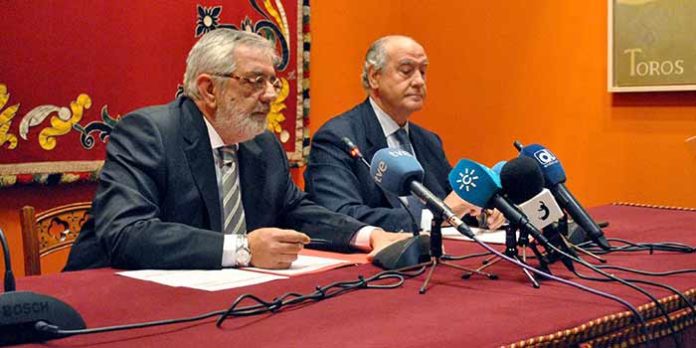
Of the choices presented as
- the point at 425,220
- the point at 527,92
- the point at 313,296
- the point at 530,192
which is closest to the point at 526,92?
the point at 527,92

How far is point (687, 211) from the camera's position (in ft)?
10.3

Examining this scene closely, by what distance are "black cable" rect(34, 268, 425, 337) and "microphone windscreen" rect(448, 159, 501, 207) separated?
22cm

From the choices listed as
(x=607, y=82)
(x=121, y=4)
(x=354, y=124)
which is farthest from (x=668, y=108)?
(x=121, y=4)

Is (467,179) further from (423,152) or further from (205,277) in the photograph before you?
(423,152)

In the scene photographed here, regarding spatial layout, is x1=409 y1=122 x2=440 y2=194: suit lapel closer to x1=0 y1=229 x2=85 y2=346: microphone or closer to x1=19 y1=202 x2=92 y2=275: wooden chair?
x1=19 y1=202 x2=92 y2=275: wooden chair

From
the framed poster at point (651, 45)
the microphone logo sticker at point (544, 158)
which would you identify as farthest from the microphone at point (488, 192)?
the framed poster at point (651, 45)

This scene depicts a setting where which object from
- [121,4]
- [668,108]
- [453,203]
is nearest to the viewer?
[453,203]

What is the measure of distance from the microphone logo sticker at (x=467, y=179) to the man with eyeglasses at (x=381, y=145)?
86 cm

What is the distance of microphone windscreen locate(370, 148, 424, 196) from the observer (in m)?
1.85

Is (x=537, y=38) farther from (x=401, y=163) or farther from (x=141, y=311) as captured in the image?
(x=141, y=311)

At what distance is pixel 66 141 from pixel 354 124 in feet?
3.42

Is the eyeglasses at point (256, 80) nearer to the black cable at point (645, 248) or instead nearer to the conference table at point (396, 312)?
the conference table at point (396, 312)

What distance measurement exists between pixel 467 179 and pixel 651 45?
230 centimetres

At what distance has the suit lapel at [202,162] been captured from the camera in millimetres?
2336
